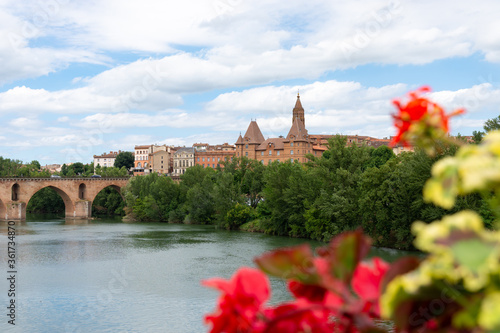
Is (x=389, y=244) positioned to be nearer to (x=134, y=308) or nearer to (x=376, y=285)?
(x=134, y=308)

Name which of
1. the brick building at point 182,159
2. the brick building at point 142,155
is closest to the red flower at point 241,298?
the brick building at point 182,159

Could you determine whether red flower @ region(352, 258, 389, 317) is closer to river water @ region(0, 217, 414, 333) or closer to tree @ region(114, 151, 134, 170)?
river water @ region(0, 217, 414, 333)

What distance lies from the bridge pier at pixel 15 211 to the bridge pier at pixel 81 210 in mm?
6908

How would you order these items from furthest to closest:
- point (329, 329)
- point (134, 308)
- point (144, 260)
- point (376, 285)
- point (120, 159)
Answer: point (120, 159) → point (144, 260) → point (134, 308) → point (329, 329) → point (376, 285)

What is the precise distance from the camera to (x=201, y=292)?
1833cm

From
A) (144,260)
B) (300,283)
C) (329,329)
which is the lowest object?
(144,260)

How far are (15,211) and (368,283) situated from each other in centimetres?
6052

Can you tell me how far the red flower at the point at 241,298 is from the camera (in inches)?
53.8

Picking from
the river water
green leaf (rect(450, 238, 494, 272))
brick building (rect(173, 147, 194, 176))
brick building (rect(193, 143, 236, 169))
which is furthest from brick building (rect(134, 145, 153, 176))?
green leaf (rect(450, 238, 494, 272))

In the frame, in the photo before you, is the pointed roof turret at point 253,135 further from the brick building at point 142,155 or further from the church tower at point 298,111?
the brick building at point 142,155

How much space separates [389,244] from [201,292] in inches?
540

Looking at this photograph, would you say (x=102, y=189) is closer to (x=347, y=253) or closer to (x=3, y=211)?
(x=3, y=211)

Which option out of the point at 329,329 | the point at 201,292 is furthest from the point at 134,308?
the point at 329,329

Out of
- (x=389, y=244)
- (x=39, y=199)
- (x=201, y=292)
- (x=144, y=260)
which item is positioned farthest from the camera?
(x=39, y=199)
